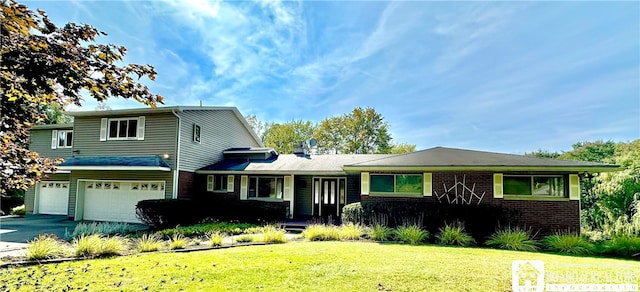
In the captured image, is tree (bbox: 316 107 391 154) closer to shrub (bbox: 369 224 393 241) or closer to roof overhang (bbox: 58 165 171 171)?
roof overhang (bbox: 58 165 171 171)

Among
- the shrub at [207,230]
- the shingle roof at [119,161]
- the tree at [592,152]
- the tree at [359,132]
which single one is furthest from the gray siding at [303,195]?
the tree at [592,152]

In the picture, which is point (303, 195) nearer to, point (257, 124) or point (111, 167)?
point (111, 167)

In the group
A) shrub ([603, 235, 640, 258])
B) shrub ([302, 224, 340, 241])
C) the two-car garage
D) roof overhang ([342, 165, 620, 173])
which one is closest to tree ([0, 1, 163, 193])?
shrub ([302, 224, 340, 241])

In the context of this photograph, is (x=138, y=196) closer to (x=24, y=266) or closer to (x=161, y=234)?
(x=161, y=234)

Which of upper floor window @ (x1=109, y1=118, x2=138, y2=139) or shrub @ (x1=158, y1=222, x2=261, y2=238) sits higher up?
upper floor window @ (x1=109, y1=118, x2=138, y2=139)

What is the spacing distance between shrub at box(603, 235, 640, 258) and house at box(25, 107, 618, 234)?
326 centimetres

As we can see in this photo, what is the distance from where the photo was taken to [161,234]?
10.9 m

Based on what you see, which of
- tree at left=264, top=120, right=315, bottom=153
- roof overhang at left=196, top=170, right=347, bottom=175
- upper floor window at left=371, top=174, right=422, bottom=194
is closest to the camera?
upper floor window at left=371, top=174, right=422, bottom=194

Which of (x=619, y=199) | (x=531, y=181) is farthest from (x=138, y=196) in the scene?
(x=619, y=199)

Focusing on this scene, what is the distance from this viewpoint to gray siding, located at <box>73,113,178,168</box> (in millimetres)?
14781

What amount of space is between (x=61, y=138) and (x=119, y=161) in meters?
7.49

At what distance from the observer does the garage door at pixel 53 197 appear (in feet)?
60.7

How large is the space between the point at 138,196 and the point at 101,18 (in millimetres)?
10534

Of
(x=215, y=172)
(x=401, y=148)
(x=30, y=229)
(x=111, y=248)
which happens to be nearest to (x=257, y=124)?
(x=401, y=148)
